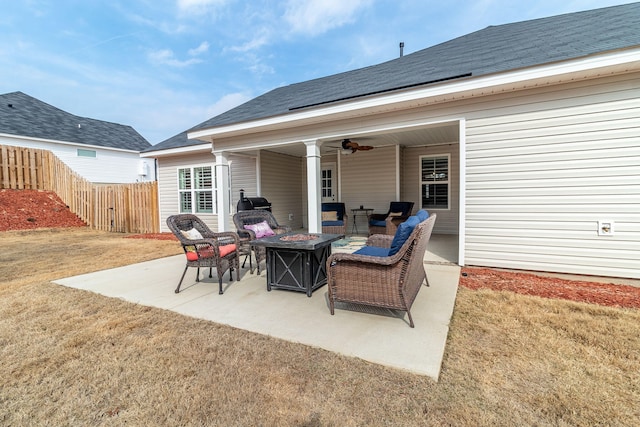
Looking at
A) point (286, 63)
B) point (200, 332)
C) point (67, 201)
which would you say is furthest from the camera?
point (286, 63)

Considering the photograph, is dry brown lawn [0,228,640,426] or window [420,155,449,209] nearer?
dry brown lawn [0,228,640,426]

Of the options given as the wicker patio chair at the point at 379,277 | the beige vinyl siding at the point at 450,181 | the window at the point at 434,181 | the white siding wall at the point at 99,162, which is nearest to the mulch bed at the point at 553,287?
the wicker patio chair at the point at 379,277

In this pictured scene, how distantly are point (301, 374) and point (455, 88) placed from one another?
4291 millimetres

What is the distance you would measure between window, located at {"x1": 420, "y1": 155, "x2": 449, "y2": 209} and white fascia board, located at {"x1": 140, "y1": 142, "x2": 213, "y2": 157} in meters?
6.20

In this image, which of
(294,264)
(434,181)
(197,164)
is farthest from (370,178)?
(294,264)

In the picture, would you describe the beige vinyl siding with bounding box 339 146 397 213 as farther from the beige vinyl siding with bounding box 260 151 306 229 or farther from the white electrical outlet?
the white electrical outlet

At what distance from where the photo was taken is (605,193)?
12.5 ft

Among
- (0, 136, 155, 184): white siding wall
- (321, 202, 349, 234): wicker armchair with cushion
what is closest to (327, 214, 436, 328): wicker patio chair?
(321, 202, 349, 234): wicker armchair with cushion

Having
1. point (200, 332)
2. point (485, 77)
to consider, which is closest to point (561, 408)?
point (200, 332)

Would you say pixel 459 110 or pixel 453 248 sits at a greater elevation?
pixel 459 110

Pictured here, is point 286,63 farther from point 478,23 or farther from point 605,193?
point 605,193

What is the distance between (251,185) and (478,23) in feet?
32.3

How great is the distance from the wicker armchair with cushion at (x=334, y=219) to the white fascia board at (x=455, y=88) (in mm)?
2749

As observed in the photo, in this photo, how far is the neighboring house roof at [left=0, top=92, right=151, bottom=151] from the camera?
13172 mm
